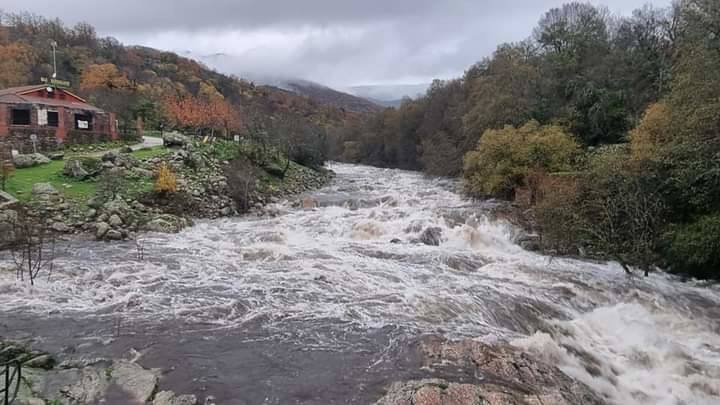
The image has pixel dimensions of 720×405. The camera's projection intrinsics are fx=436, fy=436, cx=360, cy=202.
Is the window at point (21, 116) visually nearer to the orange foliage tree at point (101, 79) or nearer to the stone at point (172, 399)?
the orange foliage tree at point (101, 79)

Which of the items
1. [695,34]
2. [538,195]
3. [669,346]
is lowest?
[669,346]

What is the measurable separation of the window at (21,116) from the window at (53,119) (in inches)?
39.8

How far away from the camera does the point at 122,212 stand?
16.5 m

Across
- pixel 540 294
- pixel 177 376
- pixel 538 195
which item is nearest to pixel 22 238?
pixel 177 376

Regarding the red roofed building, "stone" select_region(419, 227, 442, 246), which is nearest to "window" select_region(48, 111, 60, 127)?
the red roofed building

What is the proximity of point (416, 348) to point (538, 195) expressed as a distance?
12121 mm

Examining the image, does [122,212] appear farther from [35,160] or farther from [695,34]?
[695,34]

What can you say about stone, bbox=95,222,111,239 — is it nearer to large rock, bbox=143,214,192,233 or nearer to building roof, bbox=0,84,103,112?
large rock, bbox=143,214,192,233

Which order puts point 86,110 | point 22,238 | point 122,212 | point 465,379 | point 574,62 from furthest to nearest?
point 574,62 < point 86,110 < point 122,212 < point 22,238 < point 465,379

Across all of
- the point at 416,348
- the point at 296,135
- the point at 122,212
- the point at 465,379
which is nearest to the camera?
the point at 465,379

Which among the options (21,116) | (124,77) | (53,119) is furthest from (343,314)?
(124,77)

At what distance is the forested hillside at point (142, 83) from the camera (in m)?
37.4

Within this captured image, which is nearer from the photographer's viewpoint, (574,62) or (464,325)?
(464,325)

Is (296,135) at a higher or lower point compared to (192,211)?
higher
